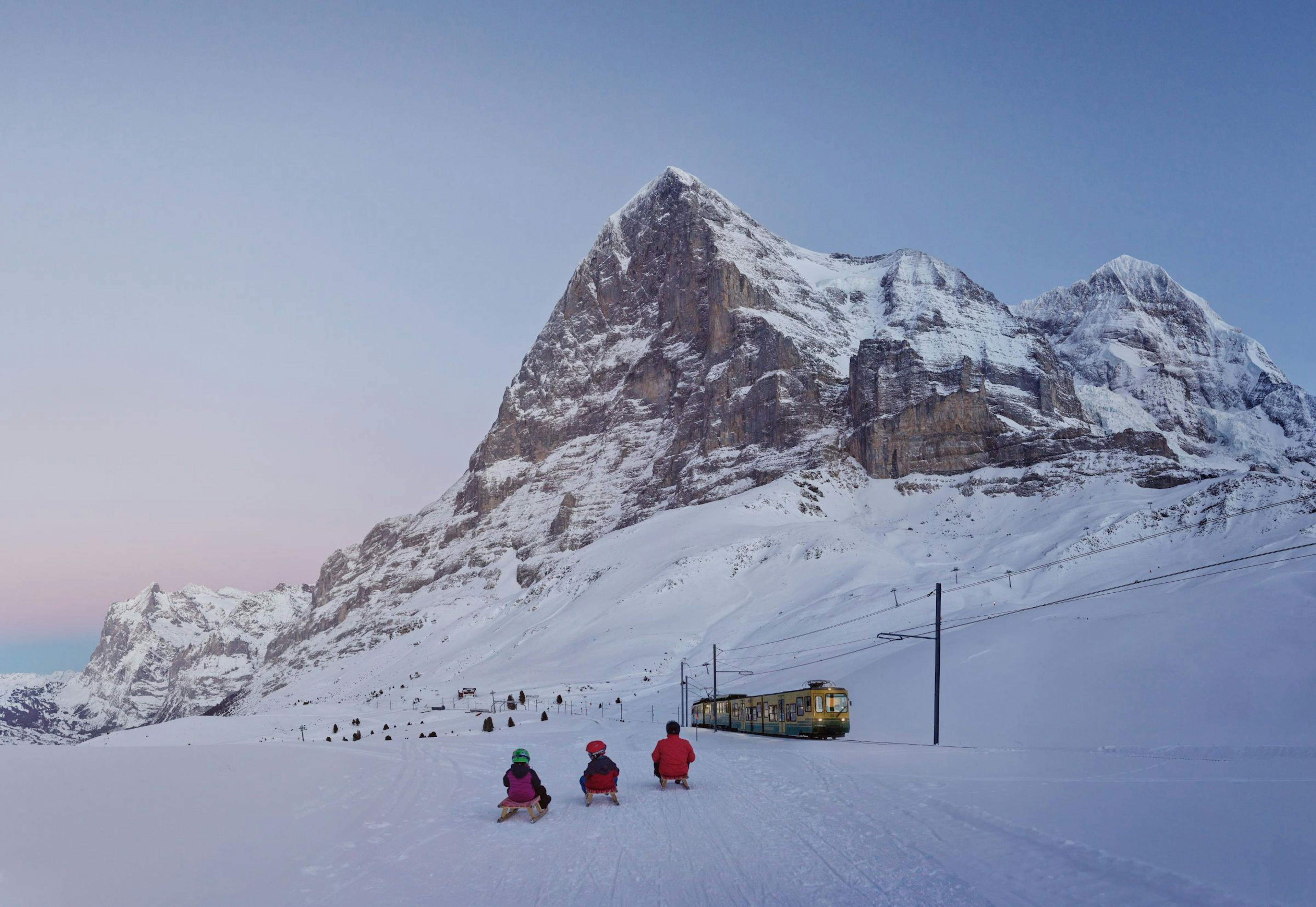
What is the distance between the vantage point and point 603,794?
13.3 meters

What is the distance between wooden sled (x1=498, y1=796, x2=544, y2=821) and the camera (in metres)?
11.9

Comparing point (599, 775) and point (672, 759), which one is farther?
point (672, 759)

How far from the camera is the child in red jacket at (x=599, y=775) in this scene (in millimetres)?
13180

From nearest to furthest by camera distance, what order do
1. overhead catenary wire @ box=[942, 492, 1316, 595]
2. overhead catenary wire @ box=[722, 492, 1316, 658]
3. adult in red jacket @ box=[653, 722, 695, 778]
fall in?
1. adult in red jacket @ box=[653, 722, 695, 778]
2. overhead catenary wire @ box=[722, 492, 1316, 658]
3. overhead catenary wire @ box=[942, 492, 1316, 595]

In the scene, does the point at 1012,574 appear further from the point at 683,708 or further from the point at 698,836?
the point at 698,836

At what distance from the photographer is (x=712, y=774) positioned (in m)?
17.7

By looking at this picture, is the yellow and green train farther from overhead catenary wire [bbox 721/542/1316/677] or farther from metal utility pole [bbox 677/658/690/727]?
overhead catenary wire [bbox 721/542/1316/677]

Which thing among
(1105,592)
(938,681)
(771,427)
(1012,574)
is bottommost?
(938,681)

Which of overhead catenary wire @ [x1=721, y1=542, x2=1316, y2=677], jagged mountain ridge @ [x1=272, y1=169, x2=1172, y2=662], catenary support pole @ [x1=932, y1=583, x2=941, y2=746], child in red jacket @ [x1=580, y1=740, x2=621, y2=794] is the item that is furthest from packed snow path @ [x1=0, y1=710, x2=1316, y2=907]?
jagged mountain ridge @ [x1=272, y1=169, x2=1172, y2=662]

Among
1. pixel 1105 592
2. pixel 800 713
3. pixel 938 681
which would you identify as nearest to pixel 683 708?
pixel 800 713

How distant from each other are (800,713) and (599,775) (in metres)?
18.4

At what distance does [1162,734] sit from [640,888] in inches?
803

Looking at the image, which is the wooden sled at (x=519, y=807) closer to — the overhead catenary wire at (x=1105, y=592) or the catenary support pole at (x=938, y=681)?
the catenary support pole at (x=938, y=681)

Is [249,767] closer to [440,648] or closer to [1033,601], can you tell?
[1033,601]
